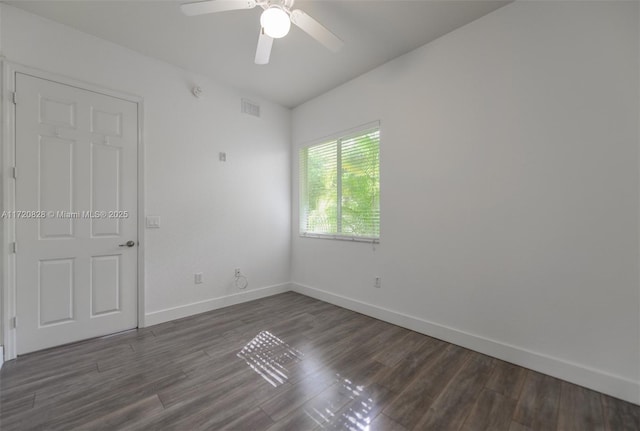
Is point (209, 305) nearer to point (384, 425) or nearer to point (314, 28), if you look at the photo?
point (384, 425)

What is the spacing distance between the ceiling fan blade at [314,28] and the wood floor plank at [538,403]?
3023mm

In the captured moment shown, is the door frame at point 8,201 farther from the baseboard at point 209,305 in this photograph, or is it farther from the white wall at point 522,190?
the white wall at point 522,190

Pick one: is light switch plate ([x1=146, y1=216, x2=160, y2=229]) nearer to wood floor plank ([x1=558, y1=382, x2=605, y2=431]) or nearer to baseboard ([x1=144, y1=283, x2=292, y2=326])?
baseboard ([x1=144, y1=283, x2=292, y2=326])

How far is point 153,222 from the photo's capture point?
300cm

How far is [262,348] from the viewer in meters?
2.44

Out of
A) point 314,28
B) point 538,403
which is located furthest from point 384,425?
point 314,28

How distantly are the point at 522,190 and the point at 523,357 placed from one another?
1.40 metres

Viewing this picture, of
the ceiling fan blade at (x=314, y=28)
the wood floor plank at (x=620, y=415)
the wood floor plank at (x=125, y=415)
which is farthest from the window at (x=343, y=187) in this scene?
the wood floor plank at (x=125, y=415)

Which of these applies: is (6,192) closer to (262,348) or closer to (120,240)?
(120,240)

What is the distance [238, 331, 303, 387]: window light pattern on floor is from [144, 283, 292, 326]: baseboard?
3.56 feet

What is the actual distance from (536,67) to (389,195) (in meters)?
1.67

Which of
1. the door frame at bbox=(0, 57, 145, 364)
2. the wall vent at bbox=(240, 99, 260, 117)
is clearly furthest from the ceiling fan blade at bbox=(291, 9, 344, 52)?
the door frame at bbox=(0, 57, 145, 364)

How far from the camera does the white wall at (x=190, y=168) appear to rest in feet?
8.30

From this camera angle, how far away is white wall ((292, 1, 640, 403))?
5.90ft
